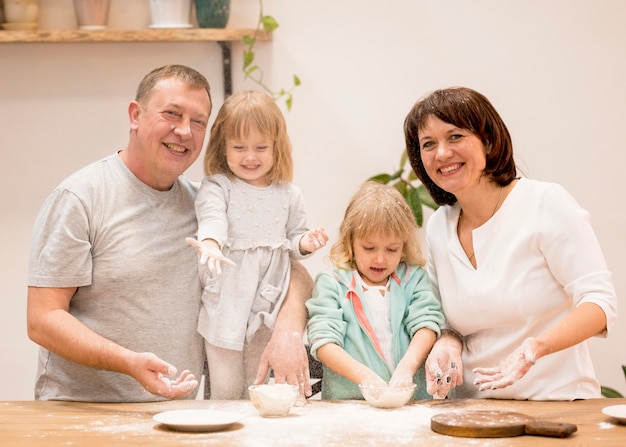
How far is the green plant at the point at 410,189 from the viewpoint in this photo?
3557 mm

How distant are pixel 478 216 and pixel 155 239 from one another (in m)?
0.88

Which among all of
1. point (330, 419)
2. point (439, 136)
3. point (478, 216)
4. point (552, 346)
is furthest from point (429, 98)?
point (330, 419)

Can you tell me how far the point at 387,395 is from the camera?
2236mm

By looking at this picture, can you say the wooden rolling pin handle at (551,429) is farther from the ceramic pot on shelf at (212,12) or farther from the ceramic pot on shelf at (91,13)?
the ceramic pot on shelf at (91,13)

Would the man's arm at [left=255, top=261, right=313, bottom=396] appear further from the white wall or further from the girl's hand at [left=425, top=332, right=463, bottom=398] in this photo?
the white wall

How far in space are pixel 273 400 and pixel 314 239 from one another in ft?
1.62

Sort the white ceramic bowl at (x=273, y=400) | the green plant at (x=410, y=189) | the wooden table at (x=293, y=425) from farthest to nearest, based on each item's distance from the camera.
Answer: the green plant at (x=410, y=189) → the white ceramic bowl at (x=273, y=400) → the wooden table at (x=293, y=425)

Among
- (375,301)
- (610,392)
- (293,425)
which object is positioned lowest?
(610,392)

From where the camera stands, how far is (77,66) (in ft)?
11.9

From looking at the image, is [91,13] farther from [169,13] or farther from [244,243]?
[244,243]

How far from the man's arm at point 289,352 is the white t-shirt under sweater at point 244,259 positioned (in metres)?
0.05

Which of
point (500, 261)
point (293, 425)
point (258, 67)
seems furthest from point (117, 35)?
point (293, 425)

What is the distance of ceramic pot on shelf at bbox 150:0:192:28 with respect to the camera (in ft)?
11.4

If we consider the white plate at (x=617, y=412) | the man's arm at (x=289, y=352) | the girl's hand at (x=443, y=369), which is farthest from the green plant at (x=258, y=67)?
the white plate at (x=617, y=412)
